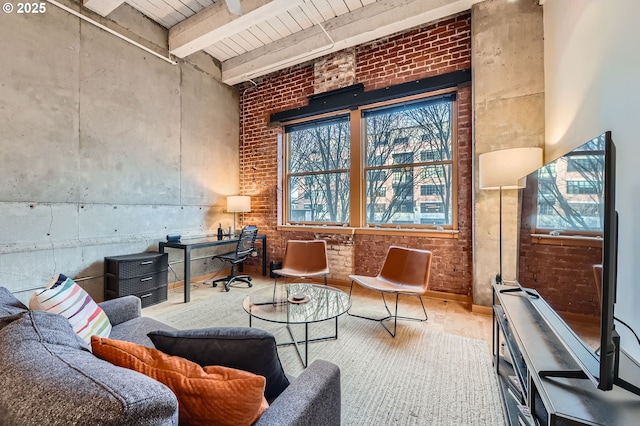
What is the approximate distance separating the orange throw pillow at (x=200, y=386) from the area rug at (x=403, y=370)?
108 cm

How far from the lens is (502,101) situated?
3029 mm

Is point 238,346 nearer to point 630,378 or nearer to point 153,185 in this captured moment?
point 630,378

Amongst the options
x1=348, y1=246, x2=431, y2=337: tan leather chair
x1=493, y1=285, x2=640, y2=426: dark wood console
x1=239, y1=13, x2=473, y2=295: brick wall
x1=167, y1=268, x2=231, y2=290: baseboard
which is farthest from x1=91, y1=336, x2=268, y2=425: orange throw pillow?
x1=167, y1=268, x2=231, y2=290: baseboard

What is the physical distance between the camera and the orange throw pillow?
750 mm

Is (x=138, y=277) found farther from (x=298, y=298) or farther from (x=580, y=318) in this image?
(x=580, y=318)

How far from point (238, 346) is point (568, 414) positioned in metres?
1.11

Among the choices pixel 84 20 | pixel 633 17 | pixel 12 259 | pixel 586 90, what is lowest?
pixel 12 259

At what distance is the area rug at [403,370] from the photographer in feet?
5.31

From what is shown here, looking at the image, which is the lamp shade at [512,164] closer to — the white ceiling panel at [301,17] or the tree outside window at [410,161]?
the tree outside window at [410,161]

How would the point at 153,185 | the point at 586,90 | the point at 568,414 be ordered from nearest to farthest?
the point at 568,414 → the point at 586,90 → the point at 153,185

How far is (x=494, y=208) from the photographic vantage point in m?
3.08

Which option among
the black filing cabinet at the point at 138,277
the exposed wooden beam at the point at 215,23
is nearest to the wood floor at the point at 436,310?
the black filing cabinet at the point at 138,277

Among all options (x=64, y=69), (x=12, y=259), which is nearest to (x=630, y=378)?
(x=12, y=259)

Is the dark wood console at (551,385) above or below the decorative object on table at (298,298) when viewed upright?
above
